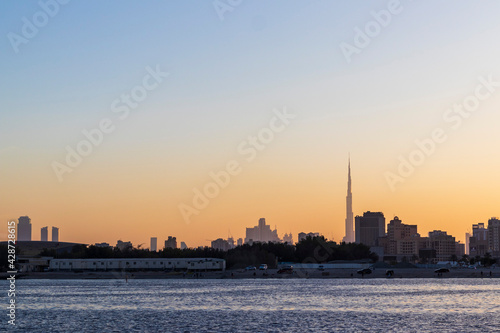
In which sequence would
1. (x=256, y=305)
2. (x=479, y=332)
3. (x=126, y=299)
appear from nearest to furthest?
(x=479, y=332), (x=256, y=305), (x=126, y=299)

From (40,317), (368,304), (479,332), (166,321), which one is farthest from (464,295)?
(40,317)

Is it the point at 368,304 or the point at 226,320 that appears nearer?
the point at 226,320

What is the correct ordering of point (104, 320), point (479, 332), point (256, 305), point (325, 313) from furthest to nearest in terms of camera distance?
1. point (256, 305)
2. point (325, 313)
3. point (104, 320)
4. point (479, 332)

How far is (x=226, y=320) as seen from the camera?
91688mm

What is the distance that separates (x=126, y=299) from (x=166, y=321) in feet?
149

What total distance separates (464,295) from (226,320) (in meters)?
66.5

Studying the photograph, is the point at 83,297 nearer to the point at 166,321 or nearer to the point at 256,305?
the point at 256,305

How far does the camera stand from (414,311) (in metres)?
104

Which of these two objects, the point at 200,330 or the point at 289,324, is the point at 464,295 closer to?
the point at 289,324

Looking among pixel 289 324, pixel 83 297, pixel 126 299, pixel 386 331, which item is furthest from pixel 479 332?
pixel 83 297

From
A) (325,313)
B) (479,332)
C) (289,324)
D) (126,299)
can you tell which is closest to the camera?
(479,332)

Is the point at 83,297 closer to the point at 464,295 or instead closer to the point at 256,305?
the point at 256,305

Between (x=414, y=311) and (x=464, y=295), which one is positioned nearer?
(x=414, y=311)

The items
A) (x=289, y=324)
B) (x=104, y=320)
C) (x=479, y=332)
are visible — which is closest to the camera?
(x=479, y=332)
